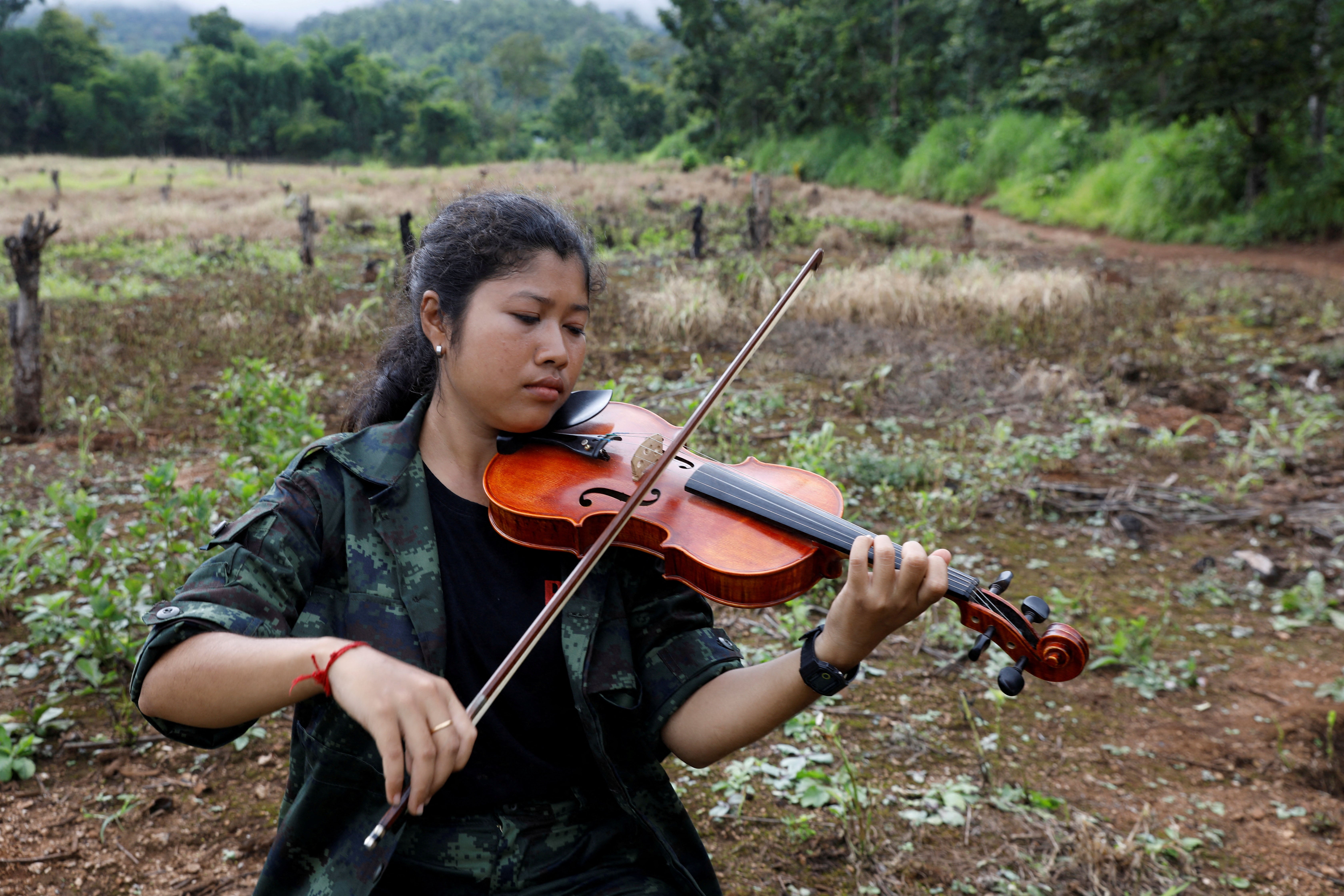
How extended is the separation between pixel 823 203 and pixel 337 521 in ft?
54.4

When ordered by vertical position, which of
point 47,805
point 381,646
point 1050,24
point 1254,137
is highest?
point 1050,24

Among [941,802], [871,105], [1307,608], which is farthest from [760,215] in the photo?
[871,105]

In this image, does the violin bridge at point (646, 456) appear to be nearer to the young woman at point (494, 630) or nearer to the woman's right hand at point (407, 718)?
the young woman at point (494, 630)

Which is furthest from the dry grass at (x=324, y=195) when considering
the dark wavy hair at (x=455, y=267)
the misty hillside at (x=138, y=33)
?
the misty hillside at (x=138, y=33)

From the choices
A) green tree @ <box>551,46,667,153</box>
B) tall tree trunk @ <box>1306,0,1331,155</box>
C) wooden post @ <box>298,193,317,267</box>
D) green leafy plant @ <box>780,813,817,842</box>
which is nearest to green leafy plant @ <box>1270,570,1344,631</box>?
green leafy plant @ <box>780,813,817,842</box>

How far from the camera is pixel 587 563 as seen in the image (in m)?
1.22

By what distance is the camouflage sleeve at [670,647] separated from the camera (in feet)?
4.47

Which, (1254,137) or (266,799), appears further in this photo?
(1254,137)

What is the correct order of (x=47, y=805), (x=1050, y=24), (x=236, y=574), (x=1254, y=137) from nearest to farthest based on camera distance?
1. (x=236, y=574)
2. (x=47, y=805)
3. (x=1254, y=137)
4. (x=1050, y=24)

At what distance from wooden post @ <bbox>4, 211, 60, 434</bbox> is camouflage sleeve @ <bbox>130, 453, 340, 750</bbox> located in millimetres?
4190

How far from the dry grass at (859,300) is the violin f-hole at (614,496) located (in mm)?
4935

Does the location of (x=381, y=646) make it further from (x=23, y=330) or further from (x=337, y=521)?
(x=23, y=330)

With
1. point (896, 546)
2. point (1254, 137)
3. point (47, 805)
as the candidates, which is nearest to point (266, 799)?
point (47, 805)

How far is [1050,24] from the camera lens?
53.2 feet
